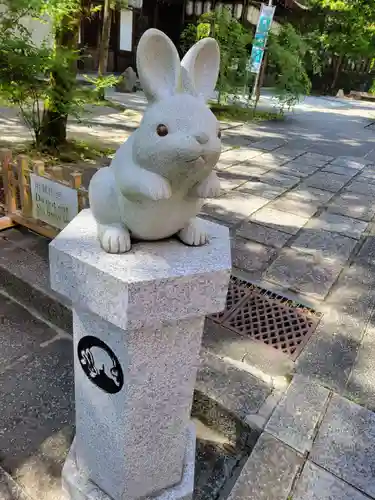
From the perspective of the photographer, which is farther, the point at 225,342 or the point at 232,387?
the point at 225,342

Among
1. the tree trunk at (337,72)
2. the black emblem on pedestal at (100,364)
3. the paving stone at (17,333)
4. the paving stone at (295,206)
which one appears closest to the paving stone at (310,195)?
the paving stone at (295,206)

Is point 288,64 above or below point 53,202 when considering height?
above

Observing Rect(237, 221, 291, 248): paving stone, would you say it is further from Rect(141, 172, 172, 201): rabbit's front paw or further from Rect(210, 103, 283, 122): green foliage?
Rect(210, 103, 283, 122): green foliage

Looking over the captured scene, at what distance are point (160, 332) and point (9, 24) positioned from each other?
193 inches

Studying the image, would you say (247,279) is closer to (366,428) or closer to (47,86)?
(366,428)

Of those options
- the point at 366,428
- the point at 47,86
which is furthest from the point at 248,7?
the point at 366,428

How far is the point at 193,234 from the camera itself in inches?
60.4

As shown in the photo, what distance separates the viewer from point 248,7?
1603 cm

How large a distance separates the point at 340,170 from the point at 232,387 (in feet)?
19.3

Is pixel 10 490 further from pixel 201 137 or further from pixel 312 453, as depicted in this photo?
pixel 201 137

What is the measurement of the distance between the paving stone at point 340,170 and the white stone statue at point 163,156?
242 inches

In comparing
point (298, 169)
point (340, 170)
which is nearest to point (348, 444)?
point (298, 169)

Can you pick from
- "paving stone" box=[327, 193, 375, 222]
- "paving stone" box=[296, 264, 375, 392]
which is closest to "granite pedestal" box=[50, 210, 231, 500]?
"paving stone" box=[296, 264, 375, 392]

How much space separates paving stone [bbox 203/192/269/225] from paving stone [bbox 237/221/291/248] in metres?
0.18
